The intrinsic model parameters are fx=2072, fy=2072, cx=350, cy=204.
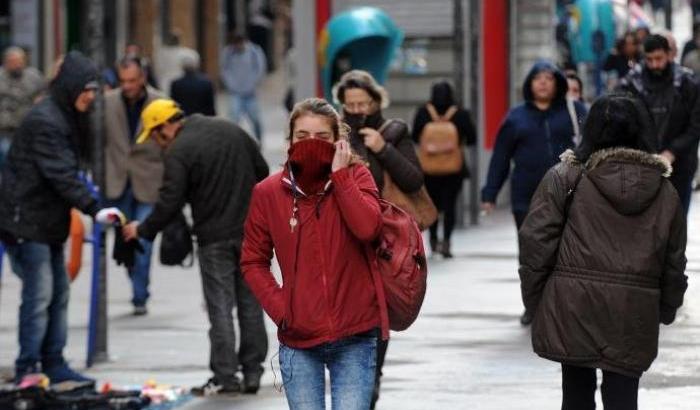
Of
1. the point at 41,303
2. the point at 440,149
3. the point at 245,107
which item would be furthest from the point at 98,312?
the point at 245,107

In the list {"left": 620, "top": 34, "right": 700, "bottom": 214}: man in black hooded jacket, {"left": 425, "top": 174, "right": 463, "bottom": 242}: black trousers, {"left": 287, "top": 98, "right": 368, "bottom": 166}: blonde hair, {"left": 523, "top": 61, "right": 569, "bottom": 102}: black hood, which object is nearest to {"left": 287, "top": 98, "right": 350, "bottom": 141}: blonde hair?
{"left": 287, "top": 98, "right": 368, "bottom": 166}: blonde hair

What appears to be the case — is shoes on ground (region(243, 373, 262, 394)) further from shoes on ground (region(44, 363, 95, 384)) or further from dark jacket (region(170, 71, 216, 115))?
dark jacket (region(170, 71, 216, 115))

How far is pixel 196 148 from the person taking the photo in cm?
1073

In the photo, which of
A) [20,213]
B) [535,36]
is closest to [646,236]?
[20,213]

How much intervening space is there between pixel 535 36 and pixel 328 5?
2.91 meters

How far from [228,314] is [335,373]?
12.3ft

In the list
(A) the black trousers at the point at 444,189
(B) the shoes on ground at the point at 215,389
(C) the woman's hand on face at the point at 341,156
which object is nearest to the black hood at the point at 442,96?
(A) the black trousers at the point at 444,189

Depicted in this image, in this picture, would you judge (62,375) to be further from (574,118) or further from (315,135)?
(315,135)

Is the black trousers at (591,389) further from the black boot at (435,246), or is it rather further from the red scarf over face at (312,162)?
the black boot at (435,246)

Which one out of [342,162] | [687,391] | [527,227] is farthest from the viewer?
[687,391]

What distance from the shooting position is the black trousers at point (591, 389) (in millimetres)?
7539

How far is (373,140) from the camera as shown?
9766 mm

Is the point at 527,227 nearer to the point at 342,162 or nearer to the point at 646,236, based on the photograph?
the point at 646,236

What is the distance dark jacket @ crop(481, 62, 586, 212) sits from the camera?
12.8 m
